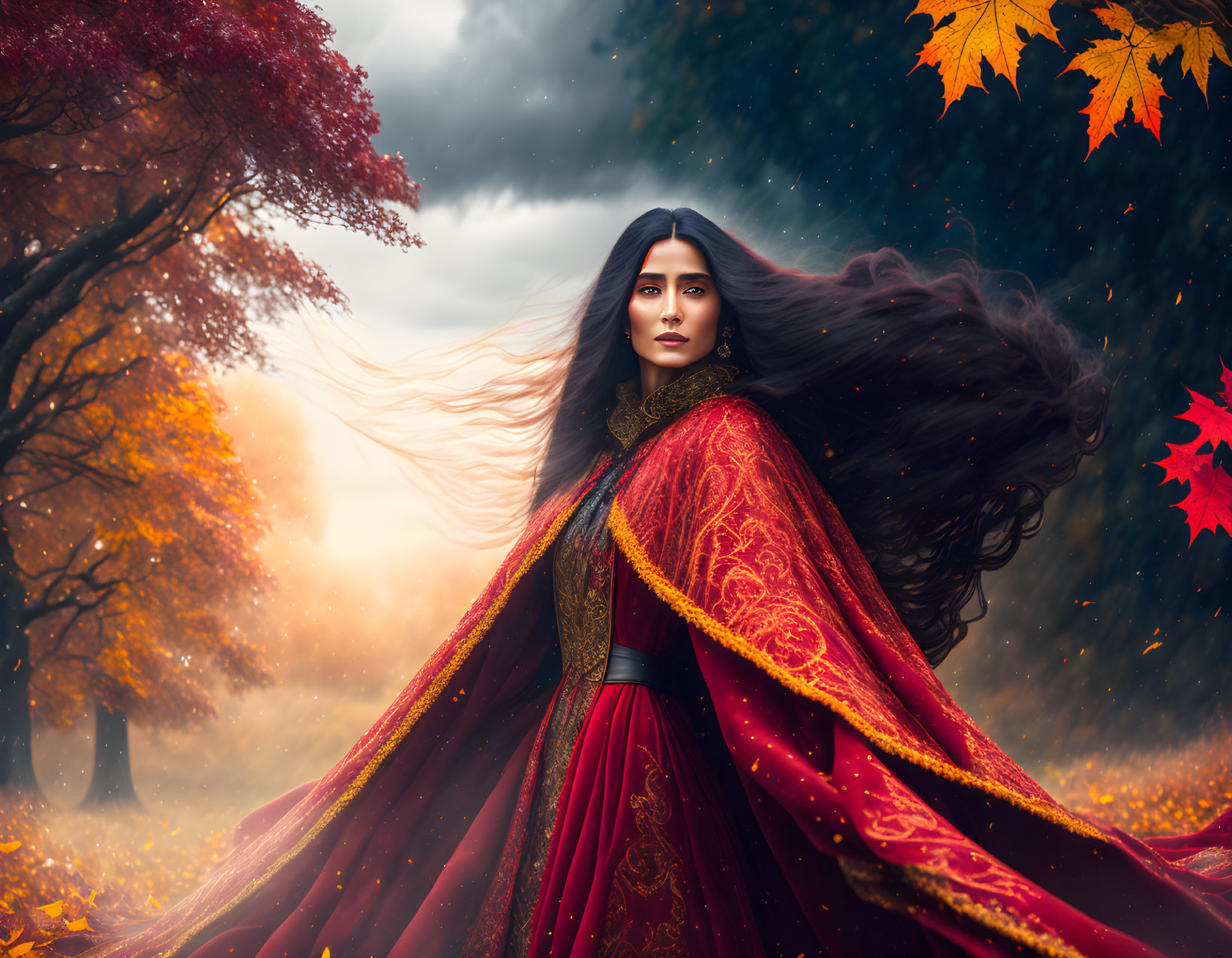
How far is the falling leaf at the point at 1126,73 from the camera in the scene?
2193 millimetres

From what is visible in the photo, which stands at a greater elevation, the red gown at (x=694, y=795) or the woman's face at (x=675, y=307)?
the woman's face at (x=675, y=307)

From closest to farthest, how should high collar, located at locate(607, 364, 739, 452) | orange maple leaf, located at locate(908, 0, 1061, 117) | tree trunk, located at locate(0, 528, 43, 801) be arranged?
high collar, located at locate(607, 364, 739, 452)
orange maple leaf, located at locate(908, 0, 1061, 117)
tree trunk, located at locate(0, 528, 43, 801)

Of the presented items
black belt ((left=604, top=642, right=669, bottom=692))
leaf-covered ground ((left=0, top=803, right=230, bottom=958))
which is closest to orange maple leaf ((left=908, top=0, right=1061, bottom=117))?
black belt ((left=604, top=642, right=669, bottom=692))

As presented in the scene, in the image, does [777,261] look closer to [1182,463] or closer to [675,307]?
[675,307]

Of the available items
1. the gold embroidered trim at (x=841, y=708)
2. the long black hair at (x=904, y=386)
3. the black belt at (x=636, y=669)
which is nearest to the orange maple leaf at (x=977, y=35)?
the long black hair at (x=904, y=386)

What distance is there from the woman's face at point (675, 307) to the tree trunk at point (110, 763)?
2.01 m

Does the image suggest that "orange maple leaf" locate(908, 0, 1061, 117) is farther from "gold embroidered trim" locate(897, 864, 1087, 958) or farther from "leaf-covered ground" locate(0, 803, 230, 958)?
"leaf-covered ground" locate(0, 803, 230, 958)

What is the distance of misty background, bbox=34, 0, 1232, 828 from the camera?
96.3 inches

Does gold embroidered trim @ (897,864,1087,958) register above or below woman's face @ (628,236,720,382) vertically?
below

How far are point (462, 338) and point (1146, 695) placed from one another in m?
2.40

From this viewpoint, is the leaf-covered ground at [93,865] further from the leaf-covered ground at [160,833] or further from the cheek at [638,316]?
the cheek at [638,316]

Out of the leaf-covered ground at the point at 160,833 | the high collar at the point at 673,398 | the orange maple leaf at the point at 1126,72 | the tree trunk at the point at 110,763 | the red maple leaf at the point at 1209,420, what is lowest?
the leaf-covered ground at the point at 160,833

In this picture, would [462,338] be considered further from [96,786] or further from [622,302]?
[96,786]

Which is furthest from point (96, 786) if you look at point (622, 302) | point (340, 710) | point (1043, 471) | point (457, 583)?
point (1043, 471)
